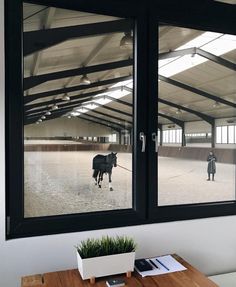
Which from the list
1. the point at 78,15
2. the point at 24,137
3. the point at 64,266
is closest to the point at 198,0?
the point at 78,15

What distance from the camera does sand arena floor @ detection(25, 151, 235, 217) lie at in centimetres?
178

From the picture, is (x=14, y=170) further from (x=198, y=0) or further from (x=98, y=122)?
(x=198, y=0)

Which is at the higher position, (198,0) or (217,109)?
(198,0)

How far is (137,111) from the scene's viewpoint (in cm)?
193

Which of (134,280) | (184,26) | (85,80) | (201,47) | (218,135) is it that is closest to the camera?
(134,280)

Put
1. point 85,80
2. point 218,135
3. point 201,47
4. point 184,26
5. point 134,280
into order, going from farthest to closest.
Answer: point 218,135
point 201,47
point 184,26
point 85,80
point 134,280

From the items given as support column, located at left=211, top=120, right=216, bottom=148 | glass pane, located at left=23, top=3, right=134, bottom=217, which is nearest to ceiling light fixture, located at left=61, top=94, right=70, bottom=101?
glass pane, located at left=23, top=3, right=134, bottom=217

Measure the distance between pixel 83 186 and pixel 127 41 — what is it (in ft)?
3.62

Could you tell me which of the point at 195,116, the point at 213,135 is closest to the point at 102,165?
the point at 195,116

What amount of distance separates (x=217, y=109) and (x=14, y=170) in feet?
5.58

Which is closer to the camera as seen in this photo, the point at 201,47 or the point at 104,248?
the point at 104,248

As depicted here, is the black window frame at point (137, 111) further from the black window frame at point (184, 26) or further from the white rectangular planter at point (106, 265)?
the white rectangular planter at point (106, 265)

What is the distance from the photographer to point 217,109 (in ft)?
7.56

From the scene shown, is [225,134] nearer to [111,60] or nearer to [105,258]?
[111,60]
